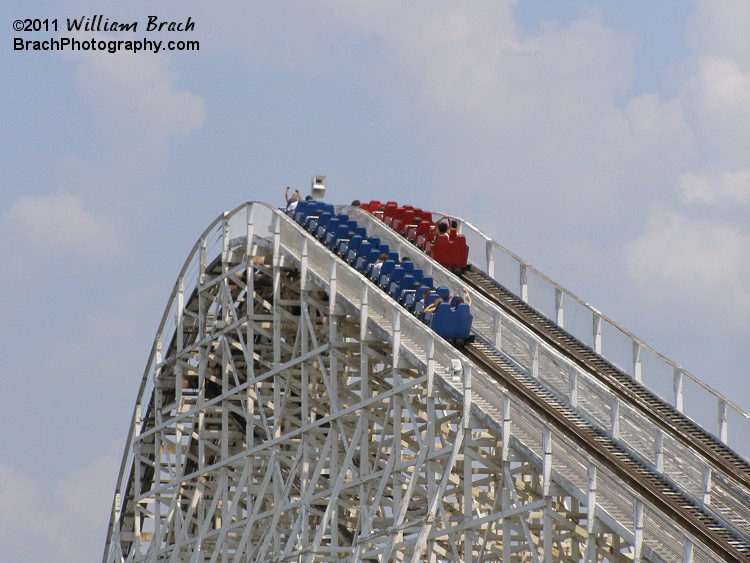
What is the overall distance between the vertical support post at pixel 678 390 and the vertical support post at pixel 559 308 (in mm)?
3389

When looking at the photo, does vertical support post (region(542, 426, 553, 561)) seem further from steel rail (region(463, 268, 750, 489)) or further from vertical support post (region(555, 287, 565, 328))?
vertical support post (region(555, 287, 565, 328))

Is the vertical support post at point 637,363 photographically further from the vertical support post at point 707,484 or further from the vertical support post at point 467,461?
the vertical support post at point 707,484

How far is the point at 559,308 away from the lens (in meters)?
33.0

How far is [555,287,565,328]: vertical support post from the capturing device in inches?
1294

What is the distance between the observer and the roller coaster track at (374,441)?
24875 millimetres

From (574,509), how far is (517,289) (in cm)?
515

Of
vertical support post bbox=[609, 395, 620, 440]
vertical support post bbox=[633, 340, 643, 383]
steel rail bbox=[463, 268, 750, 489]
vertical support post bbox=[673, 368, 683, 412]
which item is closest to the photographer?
vertical support post bbox=[609, 395, 620, 440]

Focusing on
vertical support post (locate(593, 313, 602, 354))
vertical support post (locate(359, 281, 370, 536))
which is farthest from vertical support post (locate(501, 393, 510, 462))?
vertical support post (locate(593, 313, 602, 354))

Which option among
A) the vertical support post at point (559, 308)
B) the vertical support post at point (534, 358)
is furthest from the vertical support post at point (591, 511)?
the vertical support post at point (559, 308)

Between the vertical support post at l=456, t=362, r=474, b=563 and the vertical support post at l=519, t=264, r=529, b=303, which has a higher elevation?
the vertical support post at l=519, t=264, r=529, b=303

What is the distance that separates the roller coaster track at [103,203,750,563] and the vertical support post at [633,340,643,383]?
100 centimetres

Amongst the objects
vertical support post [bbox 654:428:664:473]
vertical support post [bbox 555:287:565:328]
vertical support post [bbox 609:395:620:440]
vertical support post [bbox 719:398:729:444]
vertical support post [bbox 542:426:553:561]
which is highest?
vertical support post [bbox 555:287:565:328]

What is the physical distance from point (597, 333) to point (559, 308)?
1194 mm

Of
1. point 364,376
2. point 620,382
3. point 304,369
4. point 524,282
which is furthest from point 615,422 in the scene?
point 524,282
